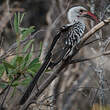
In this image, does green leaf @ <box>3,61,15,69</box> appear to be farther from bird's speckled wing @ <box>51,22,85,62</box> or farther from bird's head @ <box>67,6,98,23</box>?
bird's head @ <box>67,6,98,23</box>

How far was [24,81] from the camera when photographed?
2.61 metres

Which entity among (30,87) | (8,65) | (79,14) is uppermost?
(79,14)

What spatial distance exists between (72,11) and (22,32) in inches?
29.5

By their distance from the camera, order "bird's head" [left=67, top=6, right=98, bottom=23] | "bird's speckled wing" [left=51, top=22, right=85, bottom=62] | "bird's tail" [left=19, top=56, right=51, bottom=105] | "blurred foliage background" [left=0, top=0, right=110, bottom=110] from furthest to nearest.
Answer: "bird's head" [left=67, top=6, right=98, bottom=23]
"bird's speckled wing" [left=51, top=22, right=85, bottom=62]
"blurred foliage background" [left=0, top=0, right=110, bottom=110]
"bird's tail" [left=19, top=56, right=51, bottom=105]

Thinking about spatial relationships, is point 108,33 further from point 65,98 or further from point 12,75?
point 65,98

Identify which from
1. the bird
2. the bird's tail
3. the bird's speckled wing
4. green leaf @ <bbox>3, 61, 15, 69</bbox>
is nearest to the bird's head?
the bird

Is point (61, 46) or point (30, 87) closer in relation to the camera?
point (30, 87)

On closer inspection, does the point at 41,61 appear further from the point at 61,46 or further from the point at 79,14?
the point at 79,14

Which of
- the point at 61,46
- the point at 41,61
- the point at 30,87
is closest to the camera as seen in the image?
the point at 30,87

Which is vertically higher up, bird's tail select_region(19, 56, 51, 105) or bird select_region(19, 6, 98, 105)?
bird select_region(19, 6, 98, 105)

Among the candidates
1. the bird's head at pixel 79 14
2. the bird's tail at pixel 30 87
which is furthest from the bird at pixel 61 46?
the bird's head at pixel 79 14

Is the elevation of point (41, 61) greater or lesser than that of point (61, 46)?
lesser

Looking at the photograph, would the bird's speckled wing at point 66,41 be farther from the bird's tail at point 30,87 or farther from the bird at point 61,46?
the bird's tail at point 30,87

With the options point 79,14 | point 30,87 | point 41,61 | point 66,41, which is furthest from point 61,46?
point 79,14
